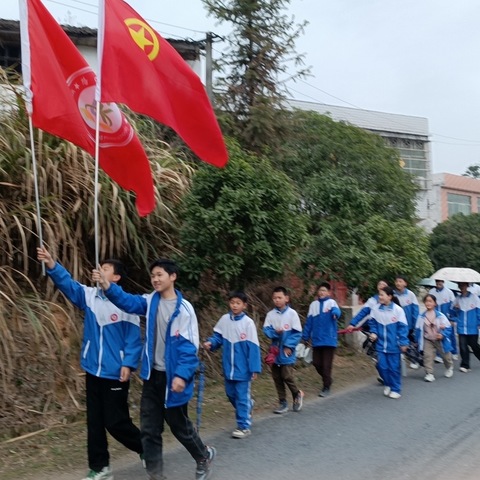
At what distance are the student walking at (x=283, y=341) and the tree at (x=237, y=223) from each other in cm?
61

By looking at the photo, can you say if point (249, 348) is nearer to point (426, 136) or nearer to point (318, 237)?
point (318, 237)

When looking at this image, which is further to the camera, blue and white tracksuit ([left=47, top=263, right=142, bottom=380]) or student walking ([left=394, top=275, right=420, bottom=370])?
student walking ([left=394, top=275, right=420, bottom=370])

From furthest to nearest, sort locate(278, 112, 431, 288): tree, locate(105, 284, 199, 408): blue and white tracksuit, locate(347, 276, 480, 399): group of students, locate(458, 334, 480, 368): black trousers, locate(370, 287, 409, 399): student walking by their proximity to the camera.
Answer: locate(458, 334, 480, 368): black trousers → locate(278, 112, 431, 288): tree → locate(347, 276, 480, 399): group of students → locate(370, 287, 409, 399): student walking → locate(105, 284, 199, 408): blue and white tracksuit

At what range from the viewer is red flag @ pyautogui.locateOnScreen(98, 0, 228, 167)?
584 cm

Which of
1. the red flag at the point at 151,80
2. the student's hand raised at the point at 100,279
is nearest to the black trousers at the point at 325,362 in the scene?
the red flag at the point at 151,80

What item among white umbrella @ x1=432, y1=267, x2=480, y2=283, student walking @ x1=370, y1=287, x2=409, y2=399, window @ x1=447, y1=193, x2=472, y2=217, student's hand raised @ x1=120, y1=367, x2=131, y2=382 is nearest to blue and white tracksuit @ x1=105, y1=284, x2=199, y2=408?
student's hand raised @ x1=120, y1=367, x2=131, y2=382

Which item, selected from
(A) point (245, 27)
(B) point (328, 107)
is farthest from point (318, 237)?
(B) point (328, 107)

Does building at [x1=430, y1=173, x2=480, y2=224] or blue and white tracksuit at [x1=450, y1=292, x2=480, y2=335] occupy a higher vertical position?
building at [x1=430, y1=173, x2=480, y2=224]

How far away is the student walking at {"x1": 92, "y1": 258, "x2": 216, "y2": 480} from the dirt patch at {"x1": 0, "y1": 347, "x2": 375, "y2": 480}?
889 mm

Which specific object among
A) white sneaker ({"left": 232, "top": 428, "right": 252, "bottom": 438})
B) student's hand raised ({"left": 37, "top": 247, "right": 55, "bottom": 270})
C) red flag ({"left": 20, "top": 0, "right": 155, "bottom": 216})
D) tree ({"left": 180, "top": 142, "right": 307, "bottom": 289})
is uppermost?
red flag ({"left": 20, "top": 0, "right": 155, "bottom": 216})

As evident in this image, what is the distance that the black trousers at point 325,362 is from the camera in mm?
9242

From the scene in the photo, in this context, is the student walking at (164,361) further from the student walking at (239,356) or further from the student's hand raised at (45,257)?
the student walking at (239,356)

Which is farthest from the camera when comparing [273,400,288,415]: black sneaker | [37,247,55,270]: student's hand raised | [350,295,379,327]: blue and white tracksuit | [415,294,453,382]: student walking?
[415,294,453,382]: student walking

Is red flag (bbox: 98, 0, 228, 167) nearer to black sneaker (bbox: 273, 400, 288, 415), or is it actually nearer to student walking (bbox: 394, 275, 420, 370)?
black sneaker (bbox: 273, 400, 288, 415)
